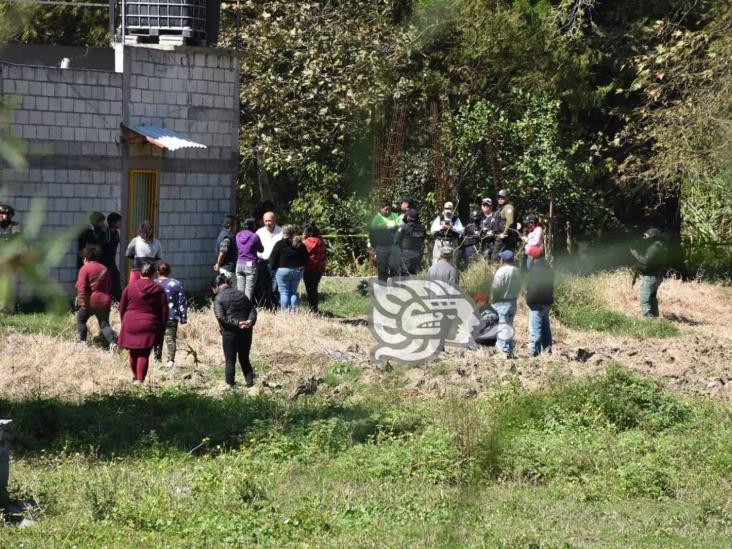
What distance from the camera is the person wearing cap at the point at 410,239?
21.2 metres

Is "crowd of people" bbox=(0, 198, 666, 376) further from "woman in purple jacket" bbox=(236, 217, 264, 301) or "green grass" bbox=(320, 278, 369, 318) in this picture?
"green grass" bbox=(320, 278, 369, 318)

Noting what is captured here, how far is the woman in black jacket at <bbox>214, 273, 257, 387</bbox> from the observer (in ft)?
44.4

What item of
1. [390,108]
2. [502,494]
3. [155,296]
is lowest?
[502,494]

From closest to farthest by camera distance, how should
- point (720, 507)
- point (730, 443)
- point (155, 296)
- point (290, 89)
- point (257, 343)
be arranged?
→ point (720, 507) < point (730, 443) < point (155, 296) < point (257, 343) < point (290, 89)

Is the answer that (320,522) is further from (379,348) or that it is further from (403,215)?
(403,215)

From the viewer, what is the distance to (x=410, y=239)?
69.4ft

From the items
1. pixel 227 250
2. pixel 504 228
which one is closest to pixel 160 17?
pixel 227 250

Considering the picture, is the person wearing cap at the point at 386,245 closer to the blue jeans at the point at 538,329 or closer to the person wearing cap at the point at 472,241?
the person wearing cap at the point at 472,241

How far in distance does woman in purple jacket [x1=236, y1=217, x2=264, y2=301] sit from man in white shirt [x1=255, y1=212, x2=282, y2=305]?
17 cm

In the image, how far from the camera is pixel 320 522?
348 inches

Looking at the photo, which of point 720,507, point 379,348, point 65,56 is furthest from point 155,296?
point 65,56

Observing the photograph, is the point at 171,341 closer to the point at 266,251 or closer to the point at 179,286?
the point at 179,286

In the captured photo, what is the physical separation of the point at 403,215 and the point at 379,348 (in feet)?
15.7

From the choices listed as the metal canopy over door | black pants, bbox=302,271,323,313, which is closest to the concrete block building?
the metal canopy over door
